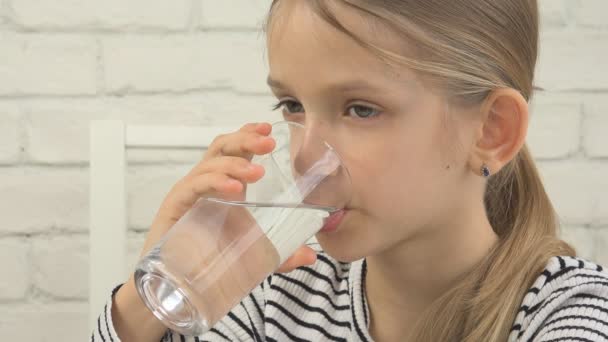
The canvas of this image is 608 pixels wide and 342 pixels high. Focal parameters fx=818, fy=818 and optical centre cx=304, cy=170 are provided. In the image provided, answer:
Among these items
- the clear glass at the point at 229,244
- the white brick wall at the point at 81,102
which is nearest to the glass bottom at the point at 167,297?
the clear glass at the point at 229,244

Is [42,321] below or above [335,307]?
above

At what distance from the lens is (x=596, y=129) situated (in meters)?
1.30

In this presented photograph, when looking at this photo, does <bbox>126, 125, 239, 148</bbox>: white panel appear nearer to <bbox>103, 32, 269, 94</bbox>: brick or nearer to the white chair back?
the white chair back

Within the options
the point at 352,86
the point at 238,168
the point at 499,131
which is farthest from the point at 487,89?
the point at 238,168

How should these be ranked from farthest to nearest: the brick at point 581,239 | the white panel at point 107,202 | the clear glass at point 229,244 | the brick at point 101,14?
1. the brick at point 581,239
2. the brick at point 101,14
3. the white panel at point 107,202
4. the clear glass at point 229,244

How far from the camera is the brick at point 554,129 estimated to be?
1.29m

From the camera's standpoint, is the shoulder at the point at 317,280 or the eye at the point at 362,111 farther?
the shoulder at the point at 317,280

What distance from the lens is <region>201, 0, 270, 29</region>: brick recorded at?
124cm

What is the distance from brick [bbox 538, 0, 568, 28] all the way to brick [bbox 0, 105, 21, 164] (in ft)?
2.70

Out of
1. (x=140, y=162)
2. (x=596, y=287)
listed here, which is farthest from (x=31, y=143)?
(x=596, y=287)

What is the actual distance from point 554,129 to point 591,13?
193 millimetres

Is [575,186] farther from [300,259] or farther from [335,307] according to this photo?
[300,259]

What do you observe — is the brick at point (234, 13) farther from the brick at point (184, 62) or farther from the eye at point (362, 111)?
the eye at point (362, 111)

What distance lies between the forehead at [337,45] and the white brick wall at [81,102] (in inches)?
19.9
